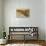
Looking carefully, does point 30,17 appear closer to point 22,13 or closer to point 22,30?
point 22,13

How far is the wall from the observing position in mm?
3473

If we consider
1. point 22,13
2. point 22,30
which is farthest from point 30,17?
point 22,30

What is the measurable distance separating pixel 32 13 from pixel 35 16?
0.39 ft

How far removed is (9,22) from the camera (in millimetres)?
3475

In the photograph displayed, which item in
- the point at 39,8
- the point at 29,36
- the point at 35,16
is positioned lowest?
the point at 29,36

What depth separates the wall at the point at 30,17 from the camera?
137 inches

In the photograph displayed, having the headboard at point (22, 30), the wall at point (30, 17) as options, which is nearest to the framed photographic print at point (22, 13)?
the wall at point (30, 17)

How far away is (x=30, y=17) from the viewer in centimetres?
348

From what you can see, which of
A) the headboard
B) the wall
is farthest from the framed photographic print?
the headboard

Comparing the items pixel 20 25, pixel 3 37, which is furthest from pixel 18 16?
pixel 3 37

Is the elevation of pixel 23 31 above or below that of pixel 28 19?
below

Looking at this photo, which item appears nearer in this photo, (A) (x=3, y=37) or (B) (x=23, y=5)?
(A) (x=3, y=37)

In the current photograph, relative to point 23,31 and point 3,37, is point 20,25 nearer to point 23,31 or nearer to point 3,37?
point 23,31

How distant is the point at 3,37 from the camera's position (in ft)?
8.64
